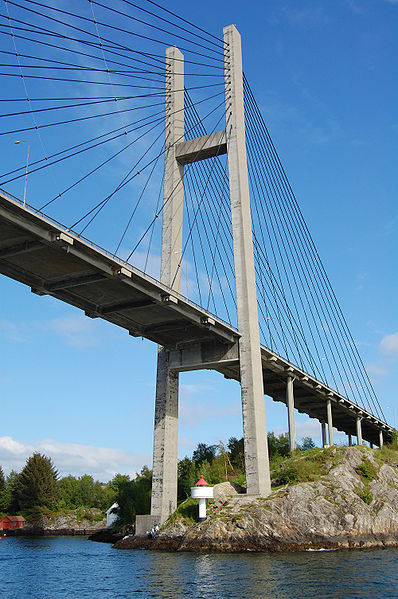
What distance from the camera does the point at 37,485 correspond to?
99.7 m

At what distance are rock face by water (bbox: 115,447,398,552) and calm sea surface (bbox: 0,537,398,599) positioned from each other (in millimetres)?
2676

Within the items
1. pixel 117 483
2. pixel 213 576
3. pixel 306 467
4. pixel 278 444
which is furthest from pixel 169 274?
pixel 117 483

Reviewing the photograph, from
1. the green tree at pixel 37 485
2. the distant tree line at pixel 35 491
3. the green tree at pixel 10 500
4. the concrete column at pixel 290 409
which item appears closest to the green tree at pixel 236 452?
the concrete column at pixel 290 409

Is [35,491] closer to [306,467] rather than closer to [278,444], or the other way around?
[278,444]

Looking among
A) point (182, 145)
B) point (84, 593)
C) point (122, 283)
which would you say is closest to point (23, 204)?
point (122, 283)

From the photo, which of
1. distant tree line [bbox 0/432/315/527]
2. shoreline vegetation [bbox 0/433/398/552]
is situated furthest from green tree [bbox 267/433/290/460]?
Result: shoreline vegetation [bbox 0/433/398/552]

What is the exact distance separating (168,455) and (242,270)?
15.4 meters

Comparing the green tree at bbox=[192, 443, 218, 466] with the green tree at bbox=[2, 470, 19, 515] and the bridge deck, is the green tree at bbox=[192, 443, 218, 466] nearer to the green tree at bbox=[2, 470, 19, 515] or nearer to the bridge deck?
the bridge deck

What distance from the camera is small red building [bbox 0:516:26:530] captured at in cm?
9266

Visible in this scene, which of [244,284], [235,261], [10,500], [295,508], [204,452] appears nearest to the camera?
[295,508]

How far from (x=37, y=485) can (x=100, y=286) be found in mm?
71085

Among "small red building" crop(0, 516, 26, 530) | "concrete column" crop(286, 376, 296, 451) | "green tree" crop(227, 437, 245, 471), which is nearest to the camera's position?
"concrete column" crop(286, 376, 296, 451)

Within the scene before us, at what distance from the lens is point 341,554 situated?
115ft

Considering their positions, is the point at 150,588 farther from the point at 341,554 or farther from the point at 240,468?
the point at 240,468
